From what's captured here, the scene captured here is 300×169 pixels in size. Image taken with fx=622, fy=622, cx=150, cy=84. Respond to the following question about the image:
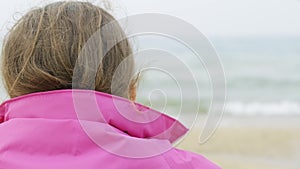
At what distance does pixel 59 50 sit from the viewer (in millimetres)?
1349

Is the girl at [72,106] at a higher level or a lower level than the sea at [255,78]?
higher

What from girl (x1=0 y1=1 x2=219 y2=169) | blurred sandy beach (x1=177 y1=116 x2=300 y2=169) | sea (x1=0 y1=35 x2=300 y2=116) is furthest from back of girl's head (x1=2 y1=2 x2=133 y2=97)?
sea (x1=0 y1=35 x2=300 y2=116)

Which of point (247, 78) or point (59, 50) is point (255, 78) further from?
point (59, 50)

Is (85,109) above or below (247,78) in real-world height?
above

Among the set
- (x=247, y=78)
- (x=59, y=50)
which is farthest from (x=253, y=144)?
(x=59, y=50)

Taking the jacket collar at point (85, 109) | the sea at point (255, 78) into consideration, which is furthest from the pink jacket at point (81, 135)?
the sea at point (255, 78)

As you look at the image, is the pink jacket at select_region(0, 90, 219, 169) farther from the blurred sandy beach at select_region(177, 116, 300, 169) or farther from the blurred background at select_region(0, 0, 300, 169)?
the blurred sandy beach at select_region(177, 116, 300, 169)

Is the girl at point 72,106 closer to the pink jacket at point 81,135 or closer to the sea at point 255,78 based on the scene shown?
the pink jacket at point 81,135

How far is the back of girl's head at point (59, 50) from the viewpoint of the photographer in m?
1.35

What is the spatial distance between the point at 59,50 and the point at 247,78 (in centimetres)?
1163

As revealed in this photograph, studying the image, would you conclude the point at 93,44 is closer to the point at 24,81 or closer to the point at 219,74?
the point at 24,81

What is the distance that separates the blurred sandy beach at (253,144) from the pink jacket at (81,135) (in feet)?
14.4

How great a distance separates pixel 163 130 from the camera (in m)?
1.34

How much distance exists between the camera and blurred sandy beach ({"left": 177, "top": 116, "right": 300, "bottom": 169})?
269 inches
